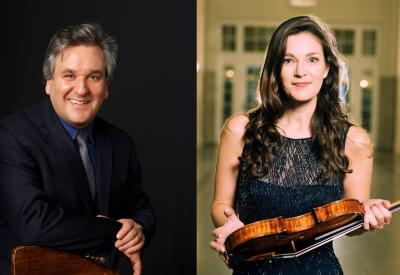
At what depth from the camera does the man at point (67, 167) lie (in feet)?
5.48

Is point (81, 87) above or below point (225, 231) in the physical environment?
above

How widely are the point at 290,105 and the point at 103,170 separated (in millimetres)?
710

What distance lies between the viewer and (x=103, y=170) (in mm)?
1854

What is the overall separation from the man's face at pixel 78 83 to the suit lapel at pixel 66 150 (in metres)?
0.04

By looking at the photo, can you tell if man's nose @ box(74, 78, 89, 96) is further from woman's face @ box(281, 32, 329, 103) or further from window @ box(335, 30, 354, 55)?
window @ box(335, 30, 354, 55)

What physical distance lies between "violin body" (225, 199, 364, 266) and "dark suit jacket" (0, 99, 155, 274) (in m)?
0.37

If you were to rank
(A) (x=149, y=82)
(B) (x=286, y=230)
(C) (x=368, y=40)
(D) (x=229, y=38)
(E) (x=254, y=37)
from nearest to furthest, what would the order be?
(B) (x=286, y=230) → (A) (x=149, y=82) → (C) (x=368, y=40) → (E) (x=254, y=37) → (D) (x=229, y=38)

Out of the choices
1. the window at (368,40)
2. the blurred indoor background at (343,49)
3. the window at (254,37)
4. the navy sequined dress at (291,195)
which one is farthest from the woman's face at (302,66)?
the window at (368,40)

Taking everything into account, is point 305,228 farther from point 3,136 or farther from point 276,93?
point 3,136

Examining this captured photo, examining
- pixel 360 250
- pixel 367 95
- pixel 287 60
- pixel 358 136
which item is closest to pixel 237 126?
pixel 287 60

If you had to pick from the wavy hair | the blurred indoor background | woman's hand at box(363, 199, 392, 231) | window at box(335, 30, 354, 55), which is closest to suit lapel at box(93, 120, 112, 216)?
the wavy hair

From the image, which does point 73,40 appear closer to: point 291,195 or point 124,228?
point 124,228

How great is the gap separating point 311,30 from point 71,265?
111 centimetres

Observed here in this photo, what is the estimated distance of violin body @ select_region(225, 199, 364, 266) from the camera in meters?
1.67
